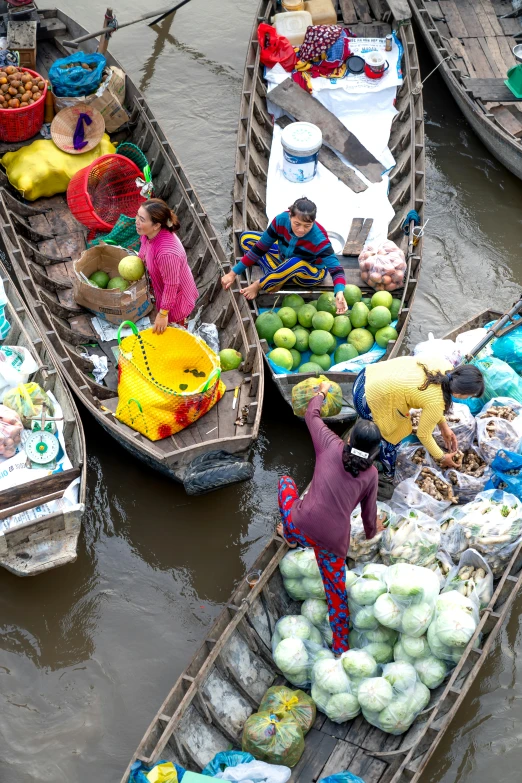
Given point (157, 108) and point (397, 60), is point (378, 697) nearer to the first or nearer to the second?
point (397, 60)

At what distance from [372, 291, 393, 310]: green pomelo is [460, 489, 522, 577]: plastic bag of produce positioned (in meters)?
2.16

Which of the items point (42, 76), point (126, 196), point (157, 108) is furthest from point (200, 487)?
point (157, 108)

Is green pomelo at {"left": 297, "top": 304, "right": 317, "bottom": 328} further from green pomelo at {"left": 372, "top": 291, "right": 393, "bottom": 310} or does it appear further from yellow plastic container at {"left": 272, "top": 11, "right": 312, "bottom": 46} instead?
yellow plastic container at {"left": 272, "top": 11, "right": 312, "bottom": 46}

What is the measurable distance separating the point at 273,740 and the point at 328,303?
3.51 meters

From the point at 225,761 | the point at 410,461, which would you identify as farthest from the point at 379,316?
the point at 225,761

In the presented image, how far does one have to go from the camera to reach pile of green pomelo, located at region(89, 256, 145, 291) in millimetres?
6488

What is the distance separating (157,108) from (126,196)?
2982 mm

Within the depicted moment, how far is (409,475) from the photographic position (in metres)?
6.05

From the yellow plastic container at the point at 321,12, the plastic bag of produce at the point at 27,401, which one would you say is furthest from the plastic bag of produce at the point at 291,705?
the yellow plastic container at the point at 321,12

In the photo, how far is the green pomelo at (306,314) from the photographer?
698cm

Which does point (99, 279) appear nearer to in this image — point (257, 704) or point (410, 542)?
point (410, 542)

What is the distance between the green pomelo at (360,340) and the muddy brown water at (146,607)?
0.84m

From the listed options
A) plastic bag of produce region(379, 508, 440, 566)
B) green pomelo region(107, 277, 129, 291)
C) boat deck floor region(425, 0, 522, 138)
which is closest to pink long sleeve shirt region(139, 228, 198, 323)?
green pomelo region(107, 277, 129, 291)

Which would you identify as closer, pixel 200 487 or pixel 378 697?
pixel 378 697
